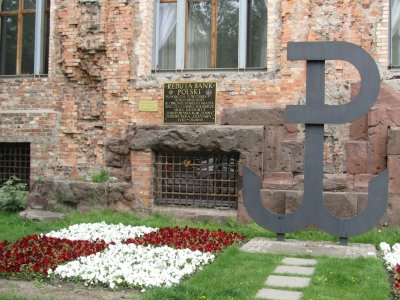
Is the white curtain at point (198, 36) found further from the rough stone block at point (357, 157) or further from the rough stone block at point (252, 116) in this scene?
the rough stone block at point (357, 157)

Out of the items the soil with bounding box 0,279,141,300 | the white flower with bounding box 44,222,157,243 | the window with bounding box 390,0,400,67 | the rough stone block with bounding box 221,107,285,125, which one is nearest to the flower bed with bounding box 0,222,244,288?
the white flower with bounding box 44,222,157,243

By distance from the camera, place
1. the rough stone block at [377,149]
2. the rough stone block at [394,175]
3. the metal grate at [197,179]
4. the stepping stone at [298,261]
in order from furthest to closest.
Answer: the metal grate at [197,179] < the rough stone block at [377,149] < the rough stone block at [394,175] < the stepping stone at [298,261]

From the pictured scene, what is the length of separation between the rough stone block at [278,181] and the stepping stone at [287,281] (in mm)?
3453

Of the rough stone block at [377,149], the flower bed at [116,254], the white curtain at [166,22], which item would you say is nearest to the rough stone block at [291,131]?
the rough stone block at [377,149]

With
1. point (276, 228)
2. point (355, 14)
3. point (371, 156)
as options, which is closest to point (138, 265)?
point (276, 228)

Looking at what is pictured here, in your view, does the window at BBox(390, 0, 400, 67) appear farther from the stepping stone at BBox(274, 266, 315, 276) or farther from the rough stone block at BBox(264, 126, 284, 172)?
the stepping stone at BBox(274, 266, 315, 276)

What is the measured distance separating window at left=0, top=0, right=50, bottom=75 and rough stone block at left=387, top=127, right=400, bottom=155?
698 cm

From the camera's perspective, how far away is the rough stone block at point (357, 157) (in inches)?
342

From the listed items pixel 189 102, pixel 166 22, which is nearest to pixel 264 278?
pixel 189 102

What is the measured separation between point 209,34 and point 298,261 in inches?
219

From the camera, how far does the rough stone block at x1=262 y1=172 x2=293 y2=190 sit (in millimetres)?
8836

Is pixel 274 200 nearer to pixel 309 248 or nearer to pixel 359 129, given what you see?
pixel 309 248

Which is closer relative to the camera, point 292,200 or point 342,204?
point 342,204

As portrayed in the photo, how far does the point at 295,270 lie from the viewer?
5758 millimetres
